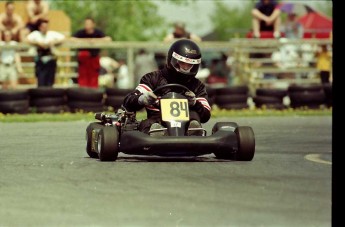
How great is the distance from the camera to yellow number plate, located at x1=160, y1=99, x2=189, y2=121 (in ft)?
36.0

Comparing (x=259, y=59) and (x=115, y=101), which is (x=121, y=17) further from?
(x=115, y=101)

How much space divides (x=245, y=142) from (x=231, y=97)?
33.6ft

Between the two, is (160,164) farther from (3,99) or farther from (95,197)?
(3,99)

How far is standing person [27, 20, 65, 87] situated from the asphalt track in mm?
7075

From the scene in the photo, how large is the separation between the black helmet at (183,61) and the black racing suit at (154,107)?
0.06 metres

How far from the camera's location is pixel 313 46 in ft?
79.2

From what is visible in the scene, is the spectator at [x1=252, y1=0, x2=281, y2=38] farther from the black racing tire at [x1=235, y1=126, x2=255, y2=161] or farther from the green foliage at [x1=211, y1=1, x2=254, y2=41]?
the green foliage at [x1=211, y1=1, x2=254, y2=41]

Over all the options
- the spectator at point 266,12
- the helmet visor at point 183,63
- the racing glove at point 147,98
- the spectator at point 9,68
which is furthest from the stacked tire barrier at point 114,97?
the racing glove at point 147,98

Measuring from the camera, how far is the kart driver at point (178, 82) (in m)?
11.2

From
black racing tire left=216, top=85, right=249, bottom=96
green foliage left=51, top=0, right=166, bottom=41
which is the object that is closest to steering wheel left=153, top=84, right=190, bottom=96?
black racing tire left=216, top=85, right=249, bottom=96

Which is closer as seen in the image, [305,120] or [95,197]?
[95,197]

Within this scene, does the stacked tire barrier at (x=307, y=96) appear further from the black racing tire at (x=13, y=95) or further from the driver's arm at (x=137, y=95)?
the driver's arm at (x=137, y=95)
